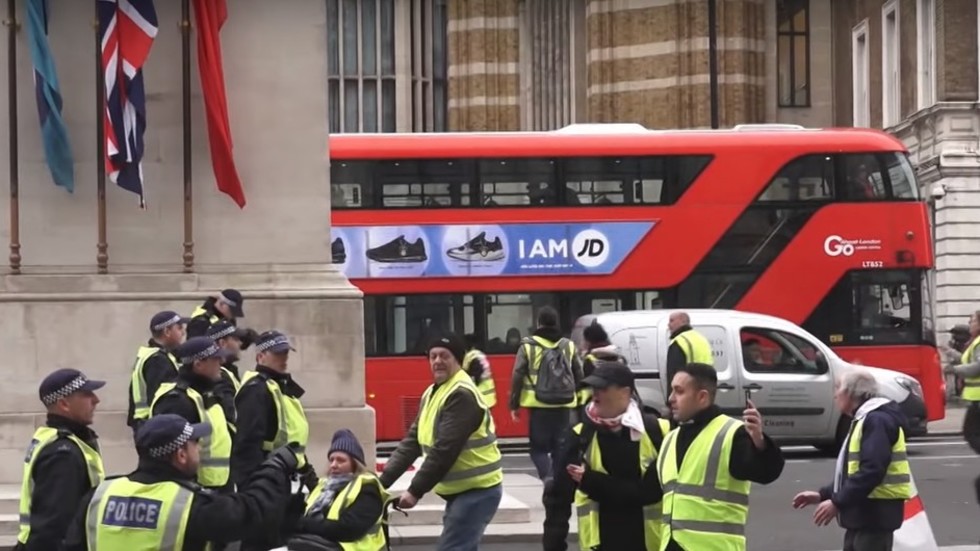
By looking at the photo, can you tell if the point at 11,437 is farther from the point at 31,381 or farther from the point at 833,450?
the point at 833,450

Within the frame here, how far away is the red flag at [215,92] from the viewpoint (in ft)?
48.6

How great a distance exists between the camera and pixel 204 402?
345 inches

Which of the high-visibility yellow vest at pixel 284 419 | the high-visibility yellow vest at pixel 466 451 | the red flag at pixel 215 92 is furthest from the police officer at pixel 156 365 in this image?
the red flag at pixel 215 92

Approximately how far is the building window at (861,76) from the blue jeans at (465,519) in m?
31.2

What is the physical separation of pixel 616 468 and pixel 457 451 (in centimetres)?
154

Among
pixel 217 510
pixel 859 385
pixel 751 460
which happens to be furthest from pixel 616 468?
pixel 217 510

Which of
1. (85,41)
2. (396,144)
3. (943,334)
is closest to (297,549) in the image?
(85,41)

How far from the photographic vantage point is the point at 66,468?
23.0 feet

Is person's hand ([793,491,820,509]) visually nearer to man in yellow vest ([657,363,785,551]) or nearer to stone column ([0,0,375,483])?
man in yellow vest ([657,363,785,551])

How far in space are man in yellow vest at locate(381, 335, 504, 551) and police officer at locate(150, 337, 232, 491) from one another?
879mm

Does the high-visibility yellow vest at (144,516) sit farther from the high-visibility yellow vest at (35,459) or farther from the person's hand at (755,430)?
the person's hand at (755,430)

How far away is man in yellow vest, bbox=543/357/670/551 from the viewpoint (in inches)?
306

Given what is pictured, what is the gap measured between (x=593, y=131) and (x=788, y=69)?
19.6 meters

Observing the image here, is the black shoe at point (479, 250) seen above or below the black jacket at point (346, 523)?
above
